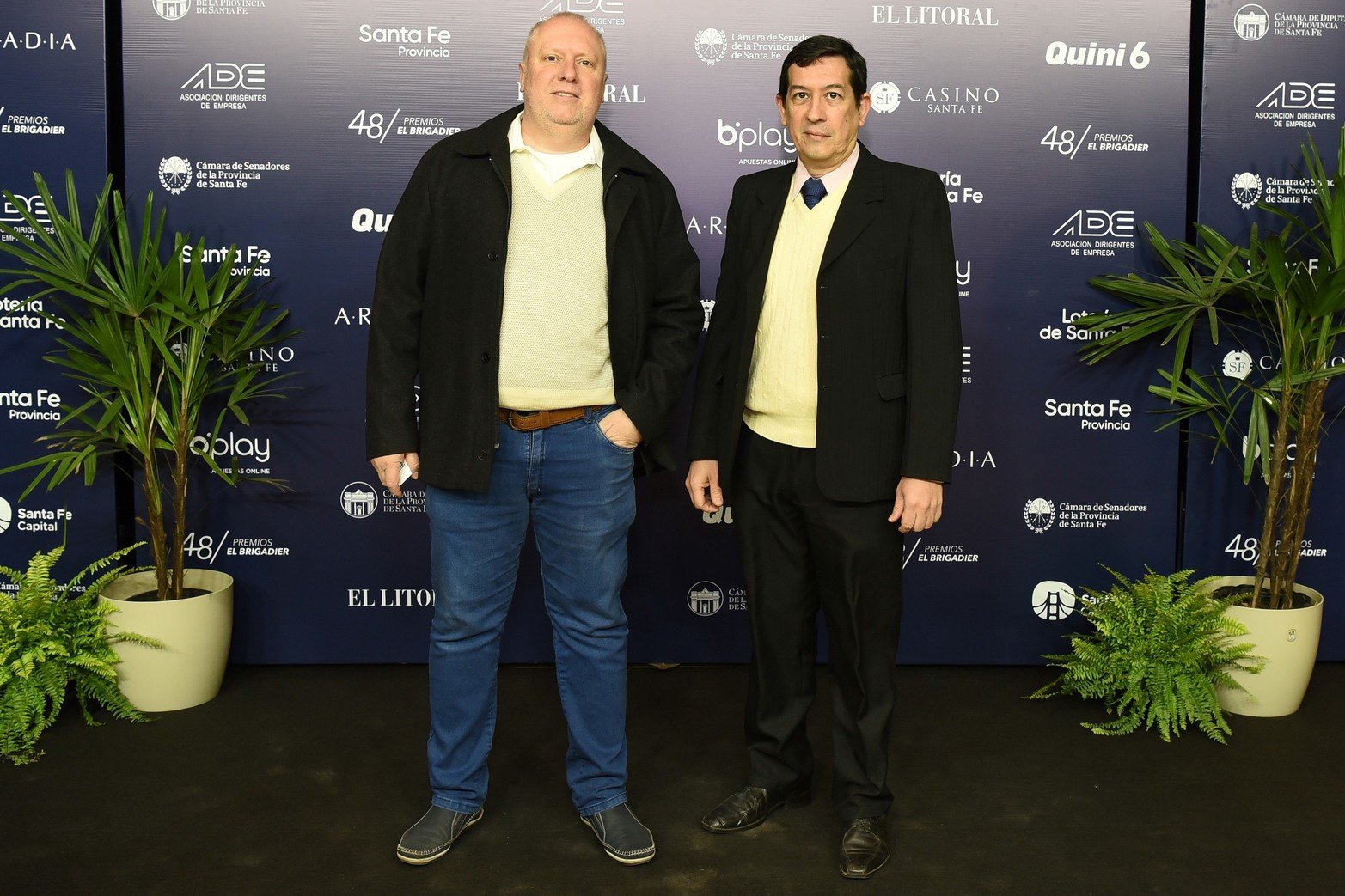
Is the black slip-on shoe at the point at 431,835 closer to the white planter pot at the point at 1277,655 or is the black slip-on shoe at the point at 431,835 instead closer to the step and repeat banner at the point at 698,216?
the step and repeat banner at the point at 698,216

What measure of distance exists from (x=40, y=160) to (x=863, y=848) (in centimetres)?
316

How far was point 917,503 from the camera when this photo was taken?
7.82ft

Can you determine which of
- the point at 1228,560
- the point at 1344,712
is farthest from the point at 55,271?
the point at 1344,712

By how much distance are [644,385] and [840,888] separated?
3.80 ft

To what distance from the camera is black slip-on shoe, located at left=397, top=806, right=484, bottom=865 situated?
2479mm

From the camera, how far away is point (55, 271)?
314 centimetres

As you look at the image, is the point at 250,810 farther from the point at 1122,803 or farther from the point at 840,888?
the point at 1122,803

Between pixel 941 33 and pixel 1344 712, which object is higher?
pixel 941 33

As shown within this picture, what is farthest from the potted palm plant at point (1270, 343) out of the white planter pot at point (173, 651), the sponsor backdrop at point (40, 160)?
the sponsor backdrop at point (40, 160)

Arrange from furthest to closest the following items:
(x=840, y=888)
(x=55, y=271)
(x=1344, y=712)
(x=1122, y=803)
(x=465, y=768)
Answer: (x=1344, y=712) → (x=55, y=271) → (x=1122, y=803) → (x=465, y=768) → (x=840, y=888)

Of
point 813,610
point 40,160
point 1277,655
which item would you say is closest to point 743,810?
point 813,610

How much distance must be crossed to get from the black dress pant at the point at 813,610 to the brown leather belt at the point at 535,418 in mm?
426

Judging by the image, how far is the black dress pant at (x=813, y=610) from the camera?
8.16 feet

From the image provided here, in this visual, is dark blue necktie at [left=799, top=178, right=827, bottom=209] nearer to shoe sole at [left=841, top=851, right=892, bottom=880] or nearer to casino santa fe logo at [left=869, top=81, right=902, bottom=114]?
casino santa fe logo at [left=869, top=81, right=902, bottom=114]
